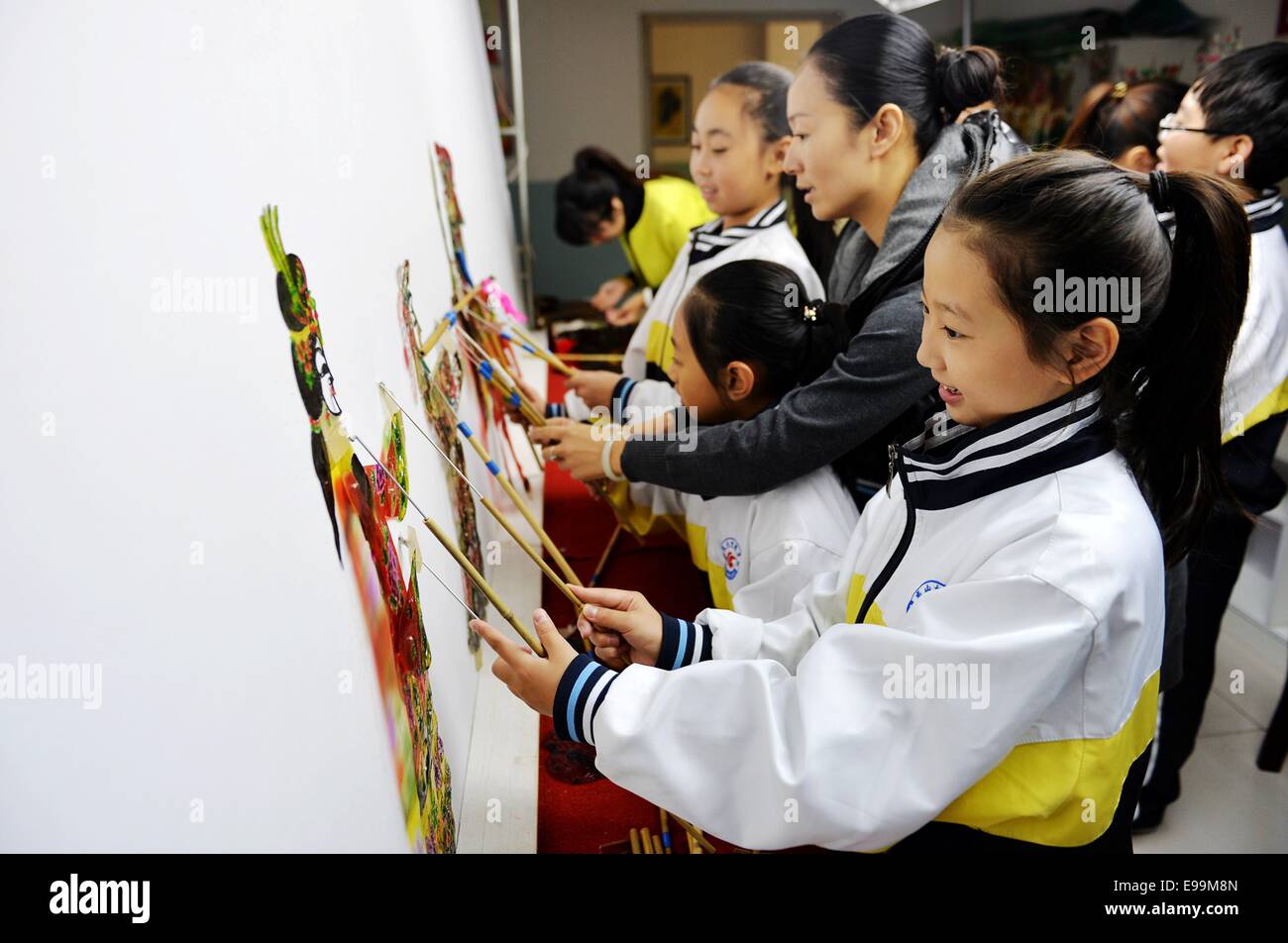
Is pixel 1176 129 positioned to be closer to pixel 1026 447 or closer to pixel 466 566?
pixel 1026 447

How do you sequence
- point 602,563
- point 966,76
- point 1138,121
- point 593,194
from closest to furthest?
point 966,76, point 602,563, point 1138,121, point 593,194

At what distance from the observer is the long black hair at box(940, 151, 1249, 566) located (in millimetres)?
930

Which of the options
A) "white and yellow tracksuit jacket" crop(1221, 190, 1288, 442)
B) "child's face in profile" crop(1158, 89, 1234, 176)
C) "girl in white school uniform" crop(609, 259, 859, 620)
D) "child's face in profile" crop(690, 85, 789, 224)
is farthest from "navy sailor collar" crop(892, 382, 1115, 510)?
"child's face in profile" crop(690, 85, 789, 224)

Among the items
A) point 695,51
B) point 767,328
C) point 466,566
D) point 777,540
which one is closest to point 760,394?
point 767,328

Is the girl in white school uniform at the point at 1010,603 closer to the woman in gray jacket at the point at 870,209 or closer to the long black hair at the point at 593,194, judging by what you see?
the woman in gray jacket at the point at 870,209

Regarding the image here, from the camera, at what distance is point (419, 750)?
1.03 m

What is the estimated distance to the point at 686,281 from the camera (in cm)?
218

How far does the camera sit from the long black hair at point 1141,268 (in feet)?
3.05

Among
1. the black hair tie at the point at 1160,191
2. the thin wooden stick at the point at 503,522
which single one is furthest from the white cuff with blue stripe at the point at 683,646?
the black hair tie at the point at 1160,191

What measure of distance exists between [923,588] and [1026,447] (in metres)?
0.17

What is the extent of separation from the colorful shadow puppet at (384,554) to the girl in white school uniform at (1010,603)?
12 cm

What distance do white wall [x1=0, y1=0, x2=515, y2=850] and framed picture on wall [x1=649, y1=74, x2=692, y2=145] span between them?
4652 mm

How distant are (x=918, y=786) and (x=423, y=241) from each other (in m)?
1.11

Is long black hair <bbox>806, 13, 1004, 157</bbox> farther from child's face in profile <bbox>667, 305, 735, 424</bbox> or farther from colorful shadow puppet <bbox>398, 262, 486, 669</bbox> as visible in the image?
colorful shadow puppet <bbox>398, 262, 486, 669</bbox>
